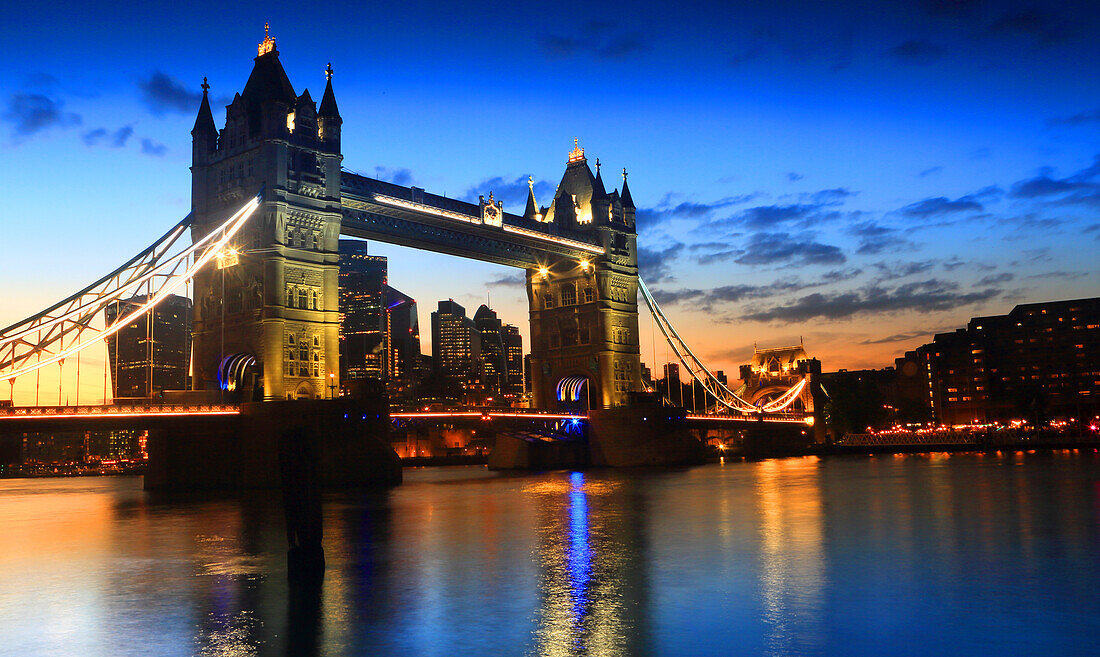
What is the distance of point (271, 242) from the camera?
179 feet

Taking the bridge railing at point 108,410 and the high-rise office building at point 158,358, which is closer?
the bridge railing at point 108,410

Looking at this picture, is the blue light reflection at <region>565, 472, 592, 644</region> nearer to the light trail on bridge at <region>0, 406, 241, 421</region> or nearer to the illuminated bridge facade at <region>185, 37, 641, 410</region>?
the light trail on bridge at <region>0, 406, 241, 421</region>

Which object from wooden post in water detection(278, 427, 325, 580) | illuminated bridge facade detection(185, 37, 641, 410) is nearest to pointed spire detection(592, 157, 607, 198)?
illuminated bridge facade detection(185, 37, 641, 410)

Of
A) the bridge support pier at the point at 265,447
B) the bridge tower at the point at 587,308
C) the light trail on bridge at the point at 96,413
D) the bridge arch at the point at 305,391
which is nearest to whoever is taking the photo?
the light trail on bridge at the point at 96,413

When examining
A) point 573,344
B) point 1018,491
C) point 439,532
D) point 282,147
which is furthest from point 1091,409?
point 439,532

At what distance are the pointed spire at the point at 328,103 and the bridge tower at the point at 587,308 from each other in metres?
26.8

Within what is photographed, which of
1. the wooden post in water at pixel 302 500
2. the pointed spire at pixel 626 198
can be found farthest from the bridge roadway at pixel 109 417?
the pointed spire at pixel 626 198

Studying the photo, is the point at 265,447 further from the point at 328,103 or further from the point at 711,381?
the point at 711,381

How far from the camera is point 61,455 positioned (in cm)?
17062

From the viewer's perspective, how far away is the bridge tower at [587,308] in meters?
81.9

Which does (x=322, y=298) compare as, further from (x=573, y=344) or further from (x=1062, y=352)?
(x=1062, y=352)

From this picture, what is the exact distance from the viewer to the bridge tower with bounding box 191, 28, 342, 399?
54594 mm

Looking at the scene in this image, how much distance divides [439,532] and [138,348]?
82641 mm

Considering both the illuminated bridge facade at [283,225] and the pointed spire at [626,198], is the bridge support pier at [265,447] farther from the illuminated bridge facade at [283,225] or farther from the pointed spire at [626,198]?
the pointed spire at [626,198]
